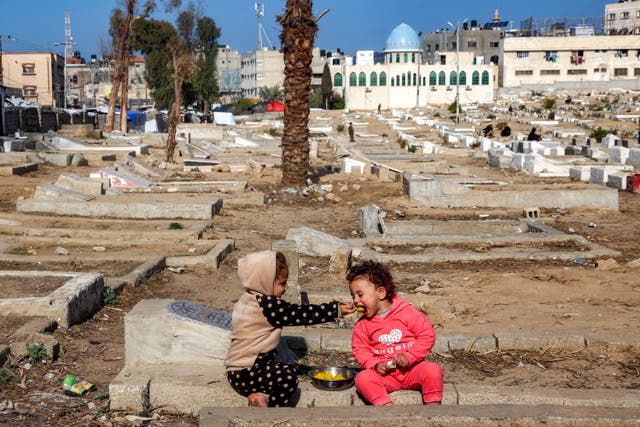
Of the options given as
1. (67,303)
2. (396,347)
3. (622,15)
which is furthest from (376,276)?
(622,15)

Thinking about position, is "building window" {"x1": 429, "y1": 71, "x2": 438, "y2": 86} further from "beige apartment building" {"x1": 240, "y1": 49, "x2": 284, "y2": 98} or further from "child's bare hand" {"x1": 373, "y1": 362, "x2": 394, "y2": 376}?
"child's bare hand" {"x1": 373, "y1": 362, "x2": 394, "y2": 376}

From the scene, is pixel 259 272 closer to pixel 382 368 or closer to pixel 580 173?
pixel 382 368

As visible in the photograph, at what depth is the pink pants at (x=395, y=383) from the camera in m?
4.55

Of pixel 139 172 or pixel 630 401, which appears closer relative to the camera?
pixel 630 401

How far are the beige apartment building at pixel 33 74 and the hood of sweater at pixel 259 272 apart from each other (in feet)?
193

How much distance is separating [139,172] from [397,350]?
16027 mm

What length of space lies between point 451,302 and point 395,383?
10.6 feet

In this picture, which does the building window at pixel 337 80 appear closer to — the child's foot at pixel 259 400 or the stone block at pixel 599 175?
the stone block at pixel 599 175

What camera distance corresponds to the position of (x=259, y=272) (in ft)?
15.3

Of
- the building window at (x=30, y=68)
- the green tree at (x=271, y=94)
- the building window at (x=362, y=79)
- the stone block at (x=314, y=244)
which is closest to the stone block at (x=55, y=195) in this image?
the stone block at (x=314, y=244)

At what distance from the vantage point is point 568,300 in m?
7.91

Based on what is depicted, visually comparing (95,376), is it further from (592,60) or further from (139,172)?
(592,60)

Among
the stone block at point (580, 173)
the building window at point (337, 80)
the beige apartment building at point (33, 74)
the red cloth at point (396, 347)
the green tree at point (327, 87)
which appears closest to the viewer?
the red cloth at point (396, 347)

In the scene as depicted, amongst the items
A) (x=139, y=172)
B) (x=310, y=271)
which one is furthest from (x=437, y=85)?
(x=310, y=271)
